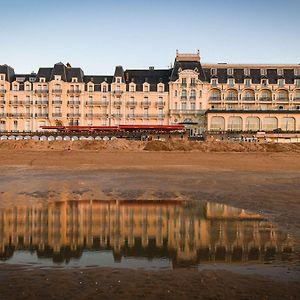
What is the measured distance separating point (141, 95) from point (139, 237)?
6690cm

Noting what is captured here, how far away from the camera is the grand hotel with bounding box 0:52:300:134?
258 feet

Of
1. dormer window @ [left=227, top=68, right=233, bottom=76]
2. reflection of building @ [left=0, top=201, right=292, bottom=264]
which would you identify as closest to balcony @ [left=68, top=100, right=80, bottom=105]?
dormer window @ [left=227, top=68, right=233, bottom=76]

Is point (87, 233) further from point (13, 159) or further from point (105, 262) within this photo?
point (13, 159)

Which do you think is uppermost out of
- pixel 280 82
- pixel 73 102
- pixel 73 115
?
pixel 280 82

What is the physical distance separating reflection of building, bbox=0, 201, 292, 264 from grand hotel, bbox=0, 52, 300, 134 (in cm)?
6006

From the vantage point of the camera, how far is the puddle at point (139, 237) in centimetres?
1091

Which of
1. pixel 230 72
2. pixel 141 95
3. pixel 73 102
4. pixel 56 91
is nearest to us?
pixel 141 95

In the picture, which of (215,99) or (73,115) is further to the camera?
(215,99)

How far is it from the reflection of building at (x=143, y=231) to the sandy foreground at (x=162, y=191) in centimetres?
126

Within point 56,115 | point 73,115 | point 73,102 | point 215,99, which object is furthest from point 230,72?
point 56,115

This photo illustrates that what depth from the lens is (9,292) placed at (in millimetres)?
8336

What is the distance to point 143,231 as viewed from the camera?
14391 mm

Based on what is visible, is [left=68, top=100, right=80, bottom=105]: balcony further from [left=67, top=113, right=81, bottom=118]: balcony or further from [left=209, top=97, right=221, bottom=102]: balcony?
[left=209, top=97, right=221, bottom=102]: balcony

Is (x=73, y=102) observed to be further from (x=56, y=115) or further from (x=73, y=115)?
(x=56, y=115)
